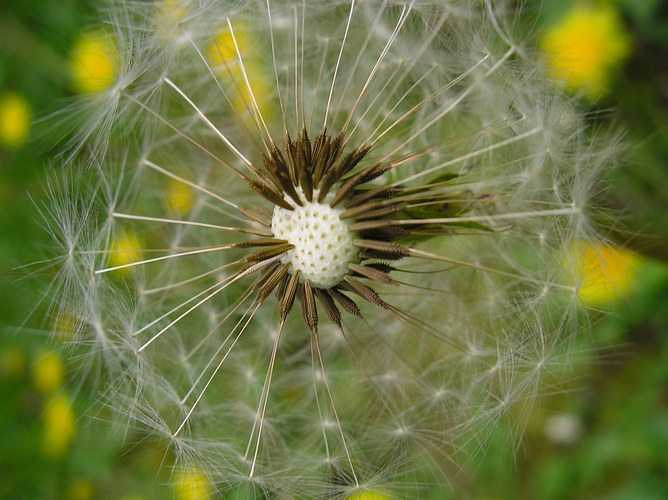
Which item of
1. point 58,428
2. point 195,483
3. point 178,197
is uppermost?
point 178,197

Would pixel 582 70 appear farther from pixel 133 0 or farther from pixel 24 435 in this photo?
pixel 24 435

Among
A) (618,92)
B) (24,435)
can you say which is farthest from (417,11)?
(24,435)

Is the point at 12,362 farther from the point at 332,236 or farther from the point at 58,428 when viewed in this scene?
the point at 332,236

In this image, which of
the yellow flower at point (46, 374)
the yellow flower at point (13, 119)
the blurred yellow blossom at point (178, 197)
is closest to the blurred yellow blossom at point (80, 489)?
the yellow flower at point (46, 374)

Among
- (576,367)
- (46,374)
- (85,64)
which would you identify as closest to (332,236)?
(576,367)

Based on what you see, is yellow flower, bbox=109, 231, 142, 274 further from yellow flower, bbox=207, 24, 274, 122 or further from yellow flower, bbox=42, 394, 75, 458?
yellow flower, bbox=42, 394, 75, 458

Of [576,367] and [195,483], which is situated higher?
[576,367]

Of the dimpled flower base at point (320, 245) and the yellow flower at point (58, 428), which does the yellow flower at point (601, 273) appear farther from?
the yellow flower at point (58, 428)

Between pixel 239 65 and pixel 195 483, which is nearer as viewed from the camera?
pixel 195 483
